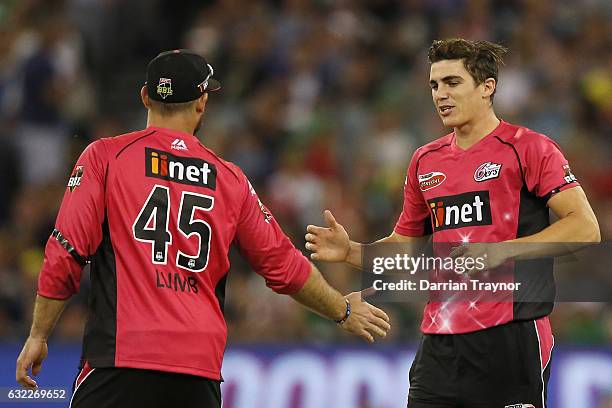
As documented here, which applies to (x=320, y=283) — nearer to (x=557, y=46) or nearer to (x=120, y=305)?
(x=120, y=305)

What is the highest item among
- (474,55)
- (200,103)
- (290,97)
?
(290,97)

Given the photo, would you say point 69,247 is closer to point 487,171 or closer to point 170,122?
point 170,122

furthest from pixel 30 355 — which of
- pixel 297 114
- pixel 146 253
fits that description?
pixel 297 114

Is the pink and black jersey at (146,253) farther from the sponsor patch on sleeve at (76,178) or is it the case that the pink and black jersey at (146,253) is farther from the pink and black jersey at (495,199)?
the pink and black jersey at (495,199)

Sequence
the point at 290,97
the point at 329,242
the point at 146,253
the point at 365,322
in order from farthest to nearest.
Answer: the point at 290,97 → the point at 329,242 → the point at 365,322 → the point at 146,253

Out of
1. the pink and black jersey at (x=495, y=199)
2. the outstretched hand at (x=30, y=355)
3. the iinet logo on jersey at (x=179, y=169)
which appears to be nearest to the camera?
the outstretched hand at (x=30, y=355)

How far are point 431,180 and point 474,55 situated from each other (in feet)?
Answer: 2.35

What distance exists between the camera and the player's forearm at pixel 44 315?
5352 mm

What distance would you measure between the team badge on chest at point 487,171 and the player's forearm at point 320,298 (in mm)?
972

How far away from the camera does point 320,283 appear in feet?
19.7

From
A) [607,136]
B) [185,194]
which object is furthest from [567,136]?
[185,194]

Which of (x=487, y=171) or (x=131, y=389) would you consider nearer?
(x=131, y=389)

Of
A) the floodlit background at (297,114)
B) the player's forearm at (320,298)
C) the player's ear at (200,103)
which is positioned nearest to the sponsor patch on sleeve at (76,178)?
→ the player's ear at (200,103)

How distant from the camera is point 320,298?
601cm
